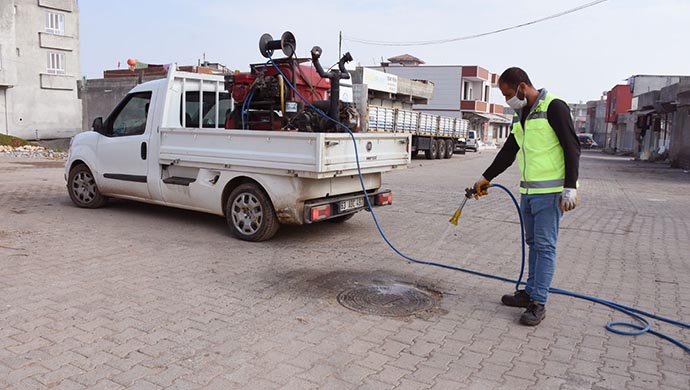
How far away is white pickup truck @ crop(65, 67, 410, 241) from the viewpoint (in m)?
6.54

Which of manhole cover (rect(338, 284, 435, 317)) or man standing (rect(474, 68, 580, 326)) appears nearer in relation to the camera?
man standing (rect(474, 68, 580, 326))

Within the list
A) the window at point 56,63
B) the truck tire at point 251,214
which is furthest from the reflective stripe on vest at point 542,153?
the window at point 56,63

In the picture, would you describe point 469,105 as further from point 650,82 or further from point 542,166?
point 542,166

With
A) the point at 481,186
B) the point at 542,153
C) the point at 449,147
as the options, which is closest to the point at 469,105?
the point at 449,147

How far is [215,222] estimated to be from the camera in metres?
8.18

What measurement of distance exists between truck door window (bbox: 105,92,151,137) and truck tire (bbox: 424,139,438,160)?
75.4ft

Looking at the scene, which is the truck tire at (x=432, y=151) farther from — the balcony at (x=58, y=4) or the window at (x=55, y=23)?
the balcony at (x=58, y=4)

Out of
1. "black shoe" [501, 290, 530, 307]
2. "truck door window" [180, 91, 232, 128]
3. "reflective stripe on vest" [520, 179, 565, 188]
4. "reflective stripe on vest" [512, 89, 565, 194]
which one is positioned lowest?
"black shoe" [501, 290, 530, 307]

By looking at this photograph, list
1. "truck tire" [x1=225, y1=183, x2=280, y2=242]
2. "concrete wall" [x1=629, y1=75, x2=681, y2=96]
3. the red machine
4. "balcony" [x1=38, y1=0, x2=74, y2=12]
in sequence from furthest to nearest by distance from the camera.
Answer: "concrete wall" [x1=629, y1=75, x2=681, y2=96] → "balcony" [x1=38, y1=0, x2=74, y2=12] → the red machine → "truck tire" [x1=225, y1=183, x2=280, y2=242]

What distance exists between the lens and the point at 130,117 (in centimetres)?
841

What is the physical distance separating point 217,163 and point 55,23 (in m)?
37.9

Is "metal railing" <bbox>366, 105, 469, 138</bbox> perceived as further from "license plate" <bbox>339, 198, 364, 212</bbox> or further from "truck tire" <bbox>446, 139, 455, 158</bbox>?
"license plate" <bbox>339, 198, 364, 212</bbox>

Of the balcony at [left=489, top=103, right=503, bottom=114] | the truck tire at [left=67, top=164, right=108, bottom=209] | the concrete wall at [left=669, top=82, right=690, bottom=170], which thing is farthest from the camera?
the balcony at [left=489, top=103, right=503, bottom=114]

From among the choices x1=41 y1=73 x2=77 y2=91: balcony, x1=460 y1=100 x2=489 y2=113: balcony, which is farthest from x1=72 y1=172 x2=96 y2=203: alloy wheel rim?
x1=460 y1=100 x2=489 y2=113: balcony
